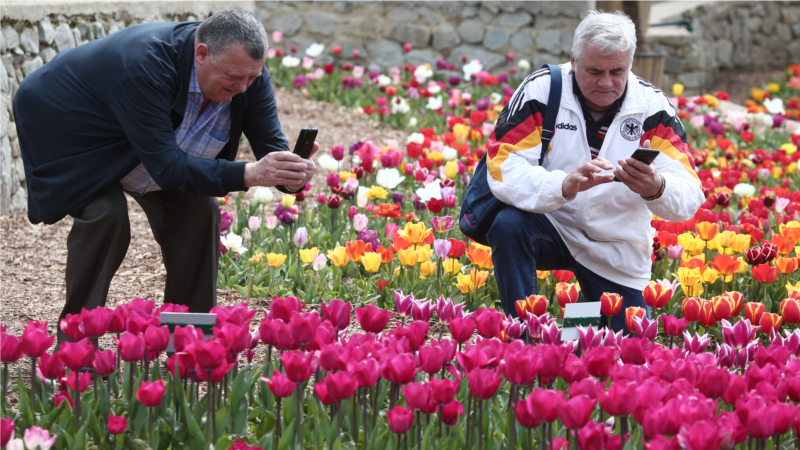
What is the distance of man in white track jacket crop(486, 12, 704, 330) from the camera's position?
9.23ft


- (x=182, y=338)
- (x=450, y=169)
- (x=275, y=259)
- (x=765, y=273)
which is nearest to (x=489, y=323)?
(x=182, y=338)

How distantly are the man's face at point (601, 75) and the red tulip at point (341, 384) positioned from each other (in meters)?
1.56

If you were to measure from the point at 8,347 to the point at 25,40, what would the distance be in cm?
340

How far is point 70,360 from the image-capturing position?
1.85m

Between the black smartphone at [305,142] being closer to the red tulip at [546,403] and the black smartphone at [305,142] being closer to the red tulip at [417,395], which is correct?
the red tulip at [417,395]

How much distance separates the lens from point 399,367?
179 cm

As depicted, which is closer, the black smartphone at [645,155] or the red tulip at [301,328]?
the red tulip at [301,328]

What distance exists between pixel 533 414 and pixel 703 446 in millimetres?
326

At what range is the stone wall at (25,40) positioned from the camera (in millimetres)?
4539

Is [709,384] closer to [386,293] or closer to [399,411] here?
[399,411]

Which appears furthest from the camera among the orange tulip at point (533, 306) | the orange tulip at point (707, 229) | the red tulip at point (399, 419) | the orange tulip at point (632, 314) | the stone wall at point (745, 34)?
the stone wall at point (745, 34)

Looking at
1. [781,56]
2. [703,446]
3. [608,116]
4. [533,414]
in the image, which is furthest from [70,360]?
[781,56]

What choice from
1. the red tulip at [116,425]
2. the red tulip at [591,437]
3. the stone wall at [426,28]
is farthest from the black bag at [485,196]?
the stone wall at [426,28]

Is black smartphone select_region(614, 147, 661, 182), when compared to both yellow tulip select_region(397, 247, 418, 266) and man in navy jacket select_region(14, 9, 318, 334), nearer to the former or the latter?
yellow tulip select_region(397, 247, 418, 266)
